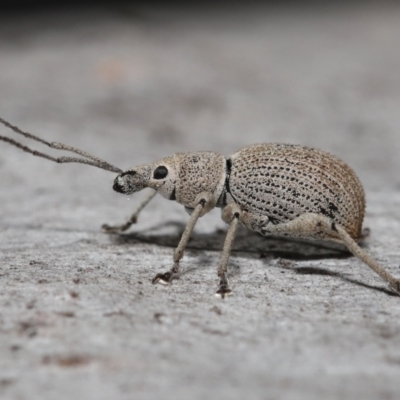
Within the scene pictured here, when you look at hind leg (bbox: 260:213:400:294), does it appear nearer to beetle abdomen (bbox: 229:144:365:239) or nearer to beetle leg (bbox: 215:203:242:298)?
beetle abdomen (bbox: 229:144:365:239)

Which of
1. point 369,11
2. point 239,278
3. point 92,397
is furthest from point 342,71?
point 92,397

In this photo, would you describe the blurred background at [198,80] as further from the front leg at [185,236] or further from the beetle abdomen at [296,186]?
the front leg at [185,236]

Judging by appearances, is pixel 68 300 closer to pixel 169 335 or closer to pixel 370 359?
pixel 169 335

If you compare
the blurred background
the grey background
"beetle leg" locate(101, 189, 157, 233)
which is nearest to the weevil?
the grey background

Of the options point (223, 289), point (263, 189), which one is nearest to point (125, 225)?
point (263, 189)

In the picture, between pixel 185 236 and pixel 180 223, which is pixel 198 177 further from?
pixel 180 223

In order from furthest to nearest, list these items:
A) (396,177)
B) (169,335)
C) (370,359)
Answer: (396,177) < (169,335) < (370,359)
